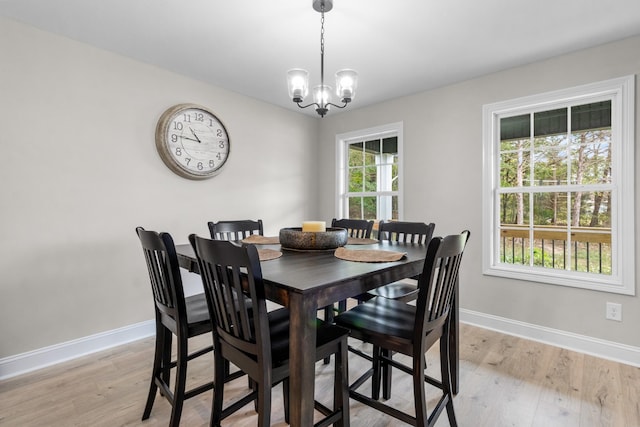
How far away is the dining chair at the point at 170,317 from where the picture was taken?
4.76 feet

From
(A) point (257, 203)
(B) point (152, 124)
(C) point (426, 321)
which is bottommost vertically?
(C) point (426, 321)

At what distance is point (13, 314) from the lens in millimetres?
2148

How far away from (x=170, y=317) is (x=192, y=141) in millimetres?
1876

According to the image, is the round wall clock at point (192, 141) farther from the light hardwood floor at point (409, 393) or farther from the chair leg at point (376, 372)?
the chair leg at point (376, 372)

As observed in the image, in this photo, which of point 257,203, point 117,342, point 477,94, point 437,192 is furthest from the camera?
point 257,203

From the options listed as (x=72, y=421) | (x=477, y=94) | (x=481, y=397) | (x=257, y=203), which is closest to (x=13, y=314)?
(x=72, y=421)

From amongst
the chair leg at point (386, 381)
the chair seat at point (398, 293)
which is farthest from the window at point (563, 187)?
the chair leg at point (386, 381)

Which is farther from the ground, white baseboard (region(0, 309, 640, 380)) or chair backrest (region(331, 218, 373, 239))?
chair backrest (region(331, 218, 373, 239))

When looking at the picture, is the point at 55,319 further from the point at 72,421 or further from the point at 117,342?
the point at 72,421

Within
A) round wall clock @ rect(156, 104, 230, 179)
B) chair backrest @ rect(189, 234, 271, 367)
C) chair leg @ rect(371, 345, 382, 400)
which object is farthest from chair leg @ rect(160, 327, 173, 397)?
round wall clock @ rect(156, 104, 230, 179)

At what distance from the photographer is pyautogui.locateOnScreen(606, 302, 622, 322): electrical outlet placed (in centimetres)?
237

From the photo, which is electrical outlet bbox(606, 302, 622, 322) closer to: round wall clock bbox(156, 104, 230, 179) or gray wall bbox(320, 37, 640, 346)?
gray wall bbox(320, 37, 640, 346)

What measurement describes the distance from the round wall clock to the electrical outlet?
11.5 feet

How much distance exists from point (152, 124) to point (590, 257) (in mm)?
3914
